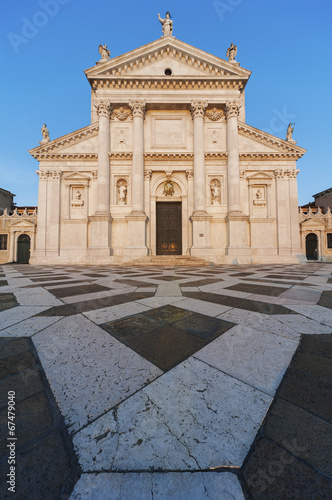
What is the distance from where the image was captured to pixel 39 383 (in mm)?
873

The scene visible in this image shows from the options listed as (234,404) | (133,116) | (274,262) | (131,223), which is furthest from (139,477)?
(133,116)

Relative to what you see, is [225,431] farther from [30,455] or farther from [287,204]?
[287,204]

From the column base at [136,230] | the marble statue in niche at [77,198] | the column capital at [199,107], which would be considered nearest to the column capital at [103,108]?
the marble statue in niche at [77,198]

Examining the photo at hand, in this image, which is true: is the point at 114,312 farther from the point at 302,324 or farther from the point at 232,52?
the point at 232,52

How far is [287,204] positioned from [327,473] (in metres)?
15.4

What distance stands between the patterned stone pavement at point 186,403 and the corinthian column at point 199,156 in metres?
11.1

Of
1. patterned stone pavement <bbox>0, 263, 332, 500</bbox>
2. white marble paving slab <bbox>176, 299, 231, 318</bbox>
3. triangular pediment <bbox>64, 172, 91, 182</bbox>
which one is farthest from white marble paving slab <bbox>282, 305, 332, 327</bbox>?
triangular pediment <bbox>64, 172, 91, 182</bbox>

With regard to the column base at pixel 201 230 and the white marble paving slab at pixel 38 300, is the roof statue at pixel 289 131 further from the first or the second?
the white marble paving slab at pixel 38 300

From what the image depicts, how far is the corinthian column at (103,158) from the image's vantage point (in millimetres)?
12023

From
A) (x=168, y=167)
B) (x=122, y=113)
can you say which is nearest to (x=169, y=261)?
(x=168, y=167)

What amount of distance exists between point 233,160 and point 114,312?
13235mm

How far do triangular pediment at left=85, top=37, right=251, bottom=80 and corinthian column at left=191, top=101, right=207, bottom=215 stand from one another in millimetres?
2089

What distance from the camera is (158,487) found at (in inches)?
19.6

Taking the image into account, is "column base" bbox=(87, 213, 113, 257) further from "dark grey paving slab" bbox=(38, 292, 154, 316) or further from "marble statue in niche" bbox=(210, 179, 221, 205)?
"dark grey paving slab" bbox=(38, 292, 154, 316)
